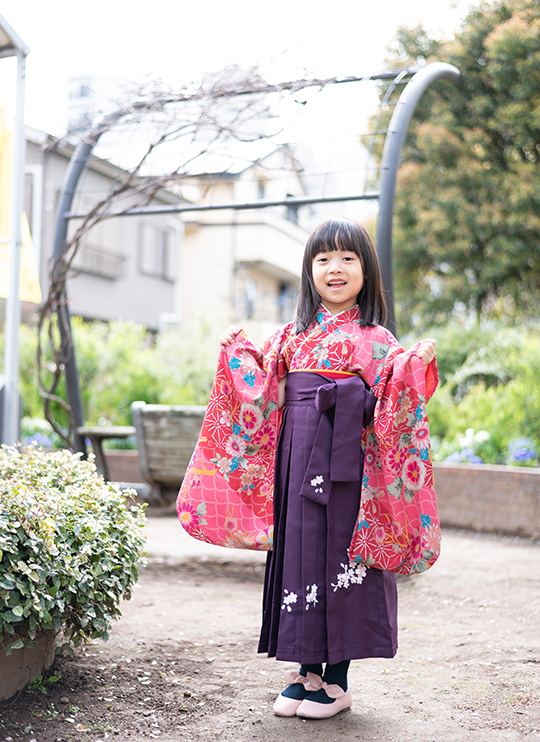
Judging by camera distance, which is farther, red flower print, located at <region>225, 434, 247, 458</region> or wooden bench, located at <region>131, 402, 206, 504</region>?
wooden bench, located at <region>131, 402, 206, 504</region>

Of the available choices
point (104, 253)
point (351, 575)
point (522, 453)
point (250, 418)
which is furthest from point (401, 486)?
A: point (104, 253)

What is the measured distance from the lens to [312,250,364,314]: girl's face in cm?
243

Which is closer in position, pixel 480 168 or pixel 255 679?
pixel 255 679

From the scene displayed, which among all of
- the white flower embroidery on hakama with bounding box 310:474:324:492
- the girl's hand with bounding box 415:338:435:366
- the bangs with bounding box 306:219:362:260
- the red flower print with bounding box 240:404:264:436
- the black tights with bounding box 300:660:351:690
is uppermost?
the bangs with bounding box 306:219:362:260

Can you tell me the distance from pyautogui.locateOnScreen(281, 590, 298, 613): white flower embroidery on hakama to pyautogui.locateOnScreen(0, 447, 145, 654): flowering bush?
516 millimetres

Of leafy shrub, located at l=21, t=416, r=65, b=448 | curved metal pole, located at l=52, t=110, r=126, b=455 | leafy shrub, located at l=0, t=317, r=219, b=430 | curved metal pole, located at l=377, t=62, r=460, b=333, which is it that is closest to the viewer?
curved metal pole, located at l=377, t=62, r=460, b=333

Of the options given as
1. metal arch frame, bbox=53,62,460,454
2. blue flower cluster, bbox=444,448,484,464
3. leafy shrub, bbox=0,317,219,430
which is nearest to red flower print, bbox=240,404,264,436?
metal arch frame, bbox=53,62,460,454

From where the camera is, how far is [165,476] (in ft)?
16.3

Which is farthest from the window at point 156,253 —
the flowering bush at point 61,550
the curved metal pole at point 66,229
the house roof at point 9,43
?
the flowering bush at point 61,550

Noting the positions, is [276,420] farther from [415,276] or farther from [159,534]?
[415,276]

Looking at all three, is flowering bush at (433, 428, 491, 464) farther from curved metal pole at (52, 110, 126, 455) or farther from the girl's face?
the girl's face

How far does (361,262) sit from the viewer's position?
2463mm

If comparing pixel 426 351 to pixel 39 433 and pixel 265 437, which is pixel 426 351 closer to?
pixel 265 437

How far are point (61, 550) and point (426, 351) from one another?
1.23 meters
